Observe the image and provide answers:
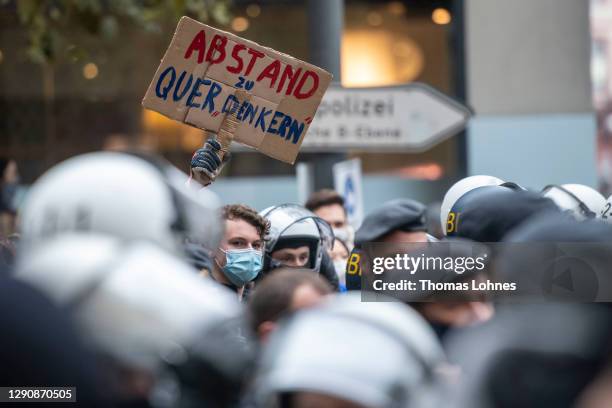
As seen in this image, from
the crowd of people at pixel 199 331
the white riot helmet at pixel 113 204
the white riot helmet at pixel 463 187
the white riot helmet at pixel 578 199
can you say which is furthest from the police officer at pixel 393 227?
the white riot helmet at pixel 113 204

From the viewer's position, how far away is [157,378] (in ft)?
6.30

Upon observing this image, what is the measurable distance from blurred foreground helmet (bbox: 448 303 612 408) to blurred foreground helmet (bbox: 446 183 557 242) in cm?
103

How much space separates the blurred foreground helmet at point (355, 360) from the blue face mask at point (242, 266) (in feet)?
8.68

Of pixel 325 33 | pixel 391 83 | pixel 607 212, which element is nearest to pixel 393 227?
pixel 607 212

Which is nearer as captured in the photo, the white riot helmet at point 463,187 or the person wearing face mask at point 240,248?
the white riot helmet at point 463,187

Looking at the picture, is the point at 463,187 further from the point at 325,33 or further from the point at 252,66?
the point at 325,33

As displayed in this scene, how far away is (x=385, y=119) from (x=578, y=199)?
2448mm

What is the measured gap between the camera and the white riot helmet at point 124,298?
1.89 metres

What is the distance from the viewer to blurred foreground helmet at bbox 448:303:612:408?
5.92ft

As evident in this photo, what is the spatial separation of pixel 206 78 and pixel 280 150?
37cm

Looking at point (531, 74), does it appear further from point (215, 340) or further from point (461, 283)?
point (215, 340)

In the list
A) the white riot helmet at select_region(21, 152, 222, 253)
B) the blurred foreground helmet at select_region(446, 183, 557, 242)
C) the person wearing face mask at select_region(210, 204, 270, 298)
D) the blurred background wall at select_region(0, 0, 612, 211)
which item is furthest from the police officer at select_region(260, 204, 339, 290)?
the blurred background wall at select_region(0, 0, 612, 211)

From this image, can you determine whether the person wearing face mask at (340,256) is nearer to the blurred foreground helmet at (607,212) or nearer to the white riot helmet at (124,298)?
the blurred foreground helmet at (607,212)

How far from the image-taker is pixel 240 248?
15.2 feet
